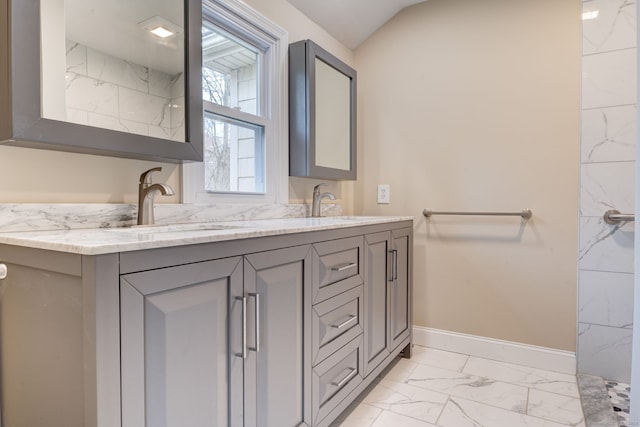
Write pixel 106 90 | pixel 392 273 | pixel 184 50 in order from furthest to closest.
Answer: pixel 392 273, pixel 184 50, pixel 106 90

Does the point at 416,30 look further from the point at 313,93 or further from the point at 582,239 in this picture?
the point at 582,239

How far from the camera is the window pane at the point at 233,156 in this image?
1654 millimetres

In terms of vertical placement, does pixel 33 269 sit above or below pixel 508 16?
below

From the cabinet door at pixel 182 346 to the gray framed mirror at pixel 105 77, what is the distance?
555 millimetres

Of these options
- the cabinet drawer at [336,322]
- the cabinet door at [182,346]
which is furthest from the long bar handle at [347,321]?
the cabinet door at [182,346]

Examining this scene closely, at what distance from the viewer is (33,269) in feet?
2.70

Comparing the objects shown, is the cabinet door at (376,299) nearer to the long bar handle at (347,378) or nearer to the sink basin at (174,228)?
the long bar handle at (347,378)

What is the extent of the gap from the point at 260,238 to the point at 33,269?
0.53 metres

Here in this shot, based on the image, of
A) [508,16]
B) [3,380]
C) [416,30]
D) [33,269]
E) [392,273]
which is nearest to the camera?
[33,269]

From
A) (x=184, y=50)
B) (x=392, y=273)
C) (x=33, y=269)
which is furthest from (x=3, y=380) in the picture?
(x=392, y=273)

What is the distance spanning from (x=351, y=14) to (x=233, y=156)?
124 cm

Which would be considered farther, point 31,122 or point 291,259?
point 291,259

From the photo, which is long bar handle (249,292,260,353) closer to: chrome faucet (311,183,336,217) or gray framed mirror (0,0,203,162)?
gray framed mirror (0,0,203,162)

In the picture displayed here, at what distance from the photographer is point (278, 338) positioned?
1132 millimetres
